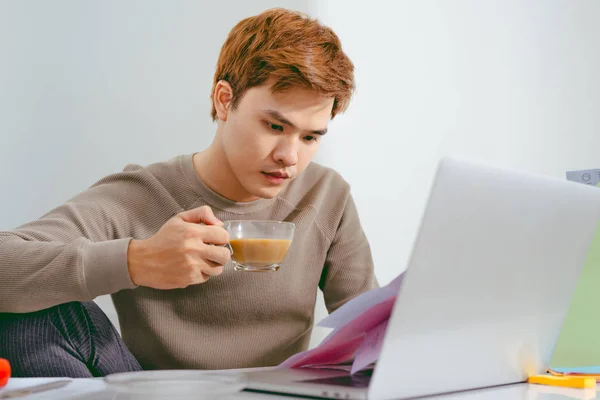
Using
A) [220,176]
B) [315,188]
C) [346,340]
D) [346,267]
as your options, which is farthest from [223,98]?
[346,340]

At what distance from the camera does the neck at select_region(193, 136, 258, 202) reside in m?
1.57

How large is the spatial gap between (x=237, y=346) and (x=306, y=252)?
279mm

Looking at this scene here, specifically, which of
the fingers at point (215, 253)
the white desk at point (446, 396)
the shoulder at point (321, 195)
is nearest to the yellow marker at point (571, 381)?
the white desk at point (446, 396)

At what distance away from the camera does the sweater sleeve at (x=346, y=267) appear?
166cm

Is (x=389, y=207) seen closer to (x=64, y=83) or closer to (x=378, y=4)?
(x=378, y=4)

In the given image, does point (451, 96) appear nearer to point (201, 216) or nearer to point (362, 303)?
point (201, 216)

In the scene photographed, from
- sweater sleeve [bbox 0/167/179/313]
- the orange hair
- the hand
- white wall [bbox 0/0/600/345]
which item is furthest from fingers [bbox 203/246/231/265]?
white wall [bbox 0/0/600/345]

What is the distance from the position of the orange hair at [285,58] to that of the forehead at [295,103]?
1 centimetres

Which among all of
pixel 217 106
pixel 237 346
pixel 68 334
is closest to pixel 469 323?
pixel 68 334

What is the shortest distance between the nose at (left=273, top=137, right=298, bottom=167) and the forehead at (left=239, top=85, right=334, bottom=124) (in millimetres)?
54

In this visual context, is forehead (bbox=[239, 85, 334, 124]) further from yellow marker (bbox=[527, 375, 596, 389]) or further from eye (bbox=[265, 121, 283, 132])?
yellow marker (bbox=[527, 375, 596, 389])

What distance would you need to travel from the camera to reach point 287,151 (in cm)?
142

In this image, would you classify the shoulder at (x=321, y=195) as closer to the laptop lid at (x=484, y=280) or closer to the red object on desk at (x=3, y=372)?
Answer: the laptop lid at (x=484, y=280)

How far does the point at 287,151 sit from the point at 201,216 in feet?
1.42
